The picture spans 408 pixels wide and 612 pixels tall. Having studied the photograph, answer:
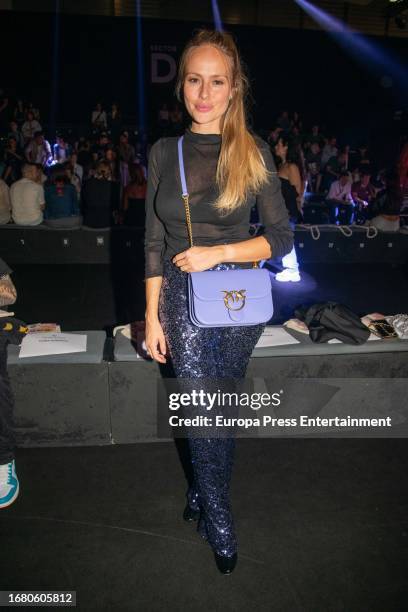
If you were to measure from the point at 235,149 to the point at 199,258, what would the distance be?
39 centimetres

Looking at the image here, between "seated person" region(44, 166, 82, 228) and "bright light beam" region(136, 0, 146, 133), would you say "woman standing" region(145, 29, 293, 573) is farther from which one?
"bright light beam" region(136, 0, 146, 133)

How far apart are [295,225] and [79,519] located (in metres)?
5.74

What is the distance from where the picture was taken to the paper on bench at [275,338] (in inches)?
104

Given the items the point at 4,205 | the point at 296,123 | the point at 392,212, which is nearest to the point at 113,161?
the point at 4,205

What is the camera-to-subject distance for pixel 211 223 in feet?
5.41

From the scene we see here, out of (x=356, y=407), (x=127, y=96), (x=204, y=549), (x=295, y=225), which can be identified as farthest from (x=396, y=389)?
(x=127, y=96)

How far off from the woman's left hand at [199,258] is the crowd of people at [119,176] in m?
4.89

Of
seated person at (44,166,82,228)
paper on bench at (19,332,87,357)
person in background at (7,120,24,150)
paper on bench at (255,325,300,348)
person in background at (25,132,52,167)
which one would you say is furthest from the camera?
person in background at (7,120,24,150)

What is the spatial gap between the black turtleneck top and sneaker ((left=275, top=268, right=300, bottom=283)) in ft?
14.2

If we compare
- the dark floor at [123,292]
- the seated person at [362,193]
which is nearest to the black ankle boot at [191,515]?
the dark floor at [123,292]

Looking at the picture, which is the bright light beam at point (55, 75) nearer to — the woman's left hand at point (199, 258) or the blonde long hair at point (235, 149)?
the blonde long hair at point (235, 149)

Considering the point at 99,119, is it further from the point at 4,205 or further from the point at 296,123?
the point at 4,205

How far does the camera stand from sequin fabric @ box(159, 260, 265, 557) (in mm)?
1694

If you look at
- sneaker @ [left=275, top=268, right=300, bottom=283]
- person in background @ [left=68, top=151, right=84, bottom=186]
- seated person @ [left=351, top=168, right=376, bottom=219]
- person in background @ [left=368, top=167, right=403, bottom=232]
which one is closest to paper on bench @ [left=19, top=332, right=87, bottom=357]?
sneaker @ [left=275, top=268, right=300, bottom=283]
